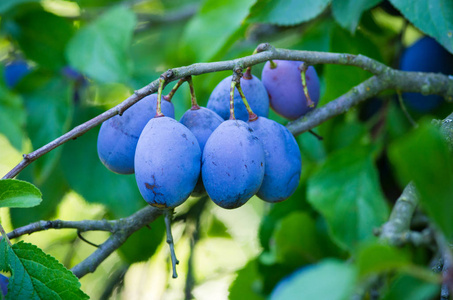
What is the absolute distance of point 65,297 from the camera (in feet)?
2.42

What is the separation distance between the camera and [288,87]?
35.2 inches

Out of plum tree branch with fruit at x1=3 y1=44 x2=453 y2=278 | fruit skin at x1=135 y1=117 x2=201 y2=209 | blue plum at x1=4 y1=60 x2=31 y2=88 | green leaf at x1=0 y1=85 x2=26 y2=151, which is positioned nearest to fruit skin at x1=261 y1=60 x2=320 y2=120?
plum tree branch with fruit at x1=3 y1=44 x2=453 y2=278

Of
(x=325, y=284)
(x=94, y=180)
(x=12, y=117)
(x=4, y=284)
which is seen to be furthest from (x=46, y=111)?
(x=325, y=284)

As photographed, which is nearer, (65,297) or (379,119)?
(65,297)

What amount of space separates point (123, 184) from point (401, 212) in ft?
2.69

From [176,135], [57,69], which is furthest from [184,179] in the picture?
[57,69]

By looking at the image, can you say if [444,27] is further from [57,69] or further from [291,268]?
[57,69]

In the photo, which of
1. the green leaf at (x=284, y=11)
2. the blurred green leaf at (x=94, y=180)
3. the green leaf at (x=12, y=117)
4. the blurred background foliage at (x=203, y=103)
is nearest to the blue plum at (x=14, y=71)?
the blurred background foliage at (x=203, y=103)

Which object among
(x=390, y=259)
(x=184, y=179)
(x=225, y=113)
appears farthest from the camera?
(x=225, y=113)

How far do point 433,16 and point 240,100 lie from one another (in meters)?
0.44

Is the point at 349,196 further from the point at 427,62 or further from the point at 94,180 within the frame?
the point at 94,180

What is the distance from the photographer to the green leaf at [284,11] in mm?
1045

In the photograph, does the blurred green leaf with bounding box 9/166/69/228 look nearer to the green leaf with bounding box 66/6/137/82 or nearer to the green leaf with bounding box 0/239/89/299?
the green leaf with bounding box 66/6/137/82

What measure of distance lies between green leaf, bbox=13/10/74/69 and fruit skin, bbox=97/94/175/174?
2.71 ft
